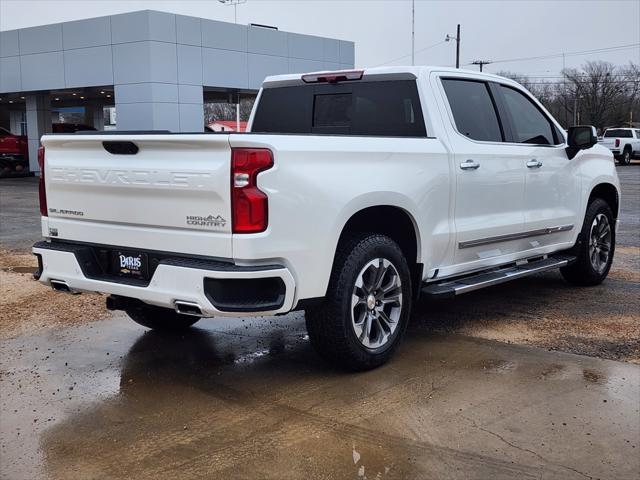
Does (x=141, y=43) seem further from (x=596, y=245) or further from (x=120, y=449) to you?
(x=120, y=449)

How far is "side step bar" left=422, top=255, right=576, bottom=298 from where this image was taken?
532 centimetres

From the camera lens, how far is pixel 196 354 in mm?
5355

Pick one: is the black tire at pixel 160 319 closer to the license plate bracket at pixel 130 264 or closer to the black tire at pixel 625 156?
the license plate bracket at pixel 130 264

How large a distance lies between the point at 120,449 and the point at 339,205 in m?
1.85

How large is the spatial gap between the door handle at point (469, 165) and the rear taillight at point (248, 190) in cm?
194

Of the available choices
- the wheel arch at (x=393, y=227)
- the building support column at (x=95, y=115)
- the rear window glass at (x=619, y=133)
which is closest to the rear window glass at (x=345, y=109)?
the wheel arch at (x=393, y=227)

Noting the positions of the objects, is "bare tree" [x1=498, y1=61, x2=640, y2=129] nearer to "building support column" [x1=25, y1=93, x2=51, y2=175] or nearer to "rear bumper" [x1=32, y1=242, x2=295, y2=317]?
"building support column" [x1=25, y1=93, x2=51, y2=175]

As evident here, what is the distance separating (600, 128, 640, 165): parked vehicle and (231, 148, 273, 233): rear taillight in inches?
1443

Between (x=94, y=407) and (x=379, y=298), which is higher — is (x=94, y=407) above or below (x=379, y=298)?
below

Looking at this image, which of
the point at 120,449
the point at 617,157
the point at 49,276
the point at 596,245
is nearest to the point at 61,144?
the point at 49,276

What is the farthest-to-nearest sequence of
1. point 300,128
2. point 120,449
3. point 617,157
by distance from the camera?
point 617,157 → point 300,128 → point 120,449

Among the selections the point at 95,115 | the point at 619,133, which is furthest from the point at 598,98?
the point at 95,115

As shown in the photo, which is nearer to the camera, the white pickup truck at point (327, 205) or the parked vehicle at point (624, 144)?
the white pickup truck at point (327, 205)

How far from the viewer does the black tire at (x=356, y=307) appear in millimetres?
4543
